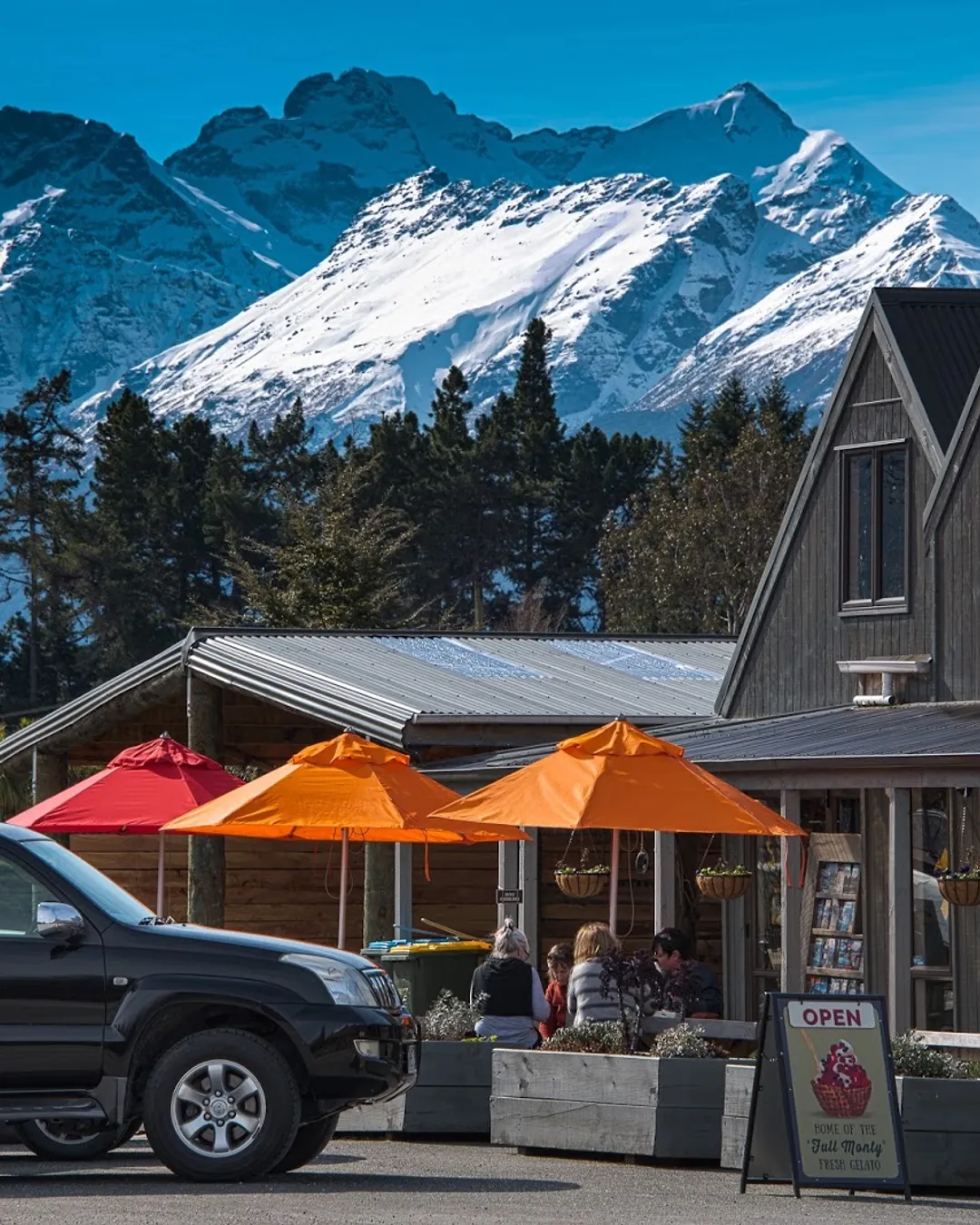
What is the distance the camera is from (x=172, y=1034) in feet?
36.7

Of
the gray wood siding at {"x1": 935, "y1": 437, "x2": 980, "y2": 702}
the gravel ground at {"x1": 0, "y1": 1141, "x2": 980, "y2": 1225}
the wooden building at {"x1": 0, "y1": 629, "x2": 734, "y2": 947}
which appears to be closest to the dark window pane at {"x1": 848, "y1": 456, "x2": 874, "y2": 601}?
the gray wood siding at {"x1": 935, "y1": 437, "x2": 980, "y2": 702}

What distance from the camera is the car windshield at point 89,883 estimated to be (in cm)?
1134

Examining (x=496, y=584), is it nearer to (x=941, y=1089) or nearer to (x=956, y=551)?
(x=956, y=551)

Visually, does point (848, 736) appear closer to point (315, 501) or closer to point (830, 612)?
point (830, 612)

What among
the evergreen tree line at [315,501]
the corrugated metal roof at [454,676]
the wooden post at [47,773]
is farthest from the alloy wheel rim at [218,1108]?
the evergreen tree line at [315,501]

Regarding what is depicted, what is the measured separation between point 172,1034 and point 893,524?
1236 centimetres

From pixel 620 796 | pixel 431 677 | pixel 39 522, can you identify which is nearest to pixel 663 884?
pixel 620 796

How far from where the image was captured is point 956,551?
20953 millimetres

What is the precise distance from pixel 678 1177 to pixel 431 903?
12229mm

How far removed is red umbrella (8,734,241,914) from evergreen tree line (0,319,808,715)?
50055 mm

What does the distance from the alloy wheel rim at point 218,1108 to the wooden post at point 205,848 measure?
1271cm

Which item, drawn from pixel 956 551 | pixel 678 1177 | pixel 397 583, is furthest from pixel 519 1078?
pixel 397 583

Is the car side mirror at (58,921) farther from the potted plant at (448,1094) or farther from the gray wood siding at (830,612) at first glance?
the gray wood siding at (830,612)

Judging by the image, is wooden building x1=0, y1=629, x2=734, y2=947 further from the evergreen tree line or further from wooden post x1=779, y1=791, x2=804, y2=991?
the evergreen tree line
